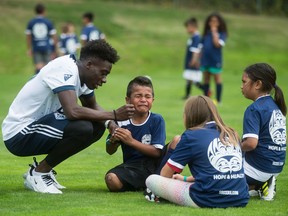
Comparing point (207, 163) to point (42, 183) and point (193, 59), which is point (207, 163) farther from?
point (193, 59)

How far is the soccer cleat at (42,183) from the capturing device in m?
7.64

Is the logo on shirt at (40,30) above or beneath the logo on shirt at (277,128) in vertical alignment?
beneath

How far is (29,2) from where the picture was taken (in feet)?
127

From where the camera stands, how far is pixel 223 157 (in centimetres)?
673

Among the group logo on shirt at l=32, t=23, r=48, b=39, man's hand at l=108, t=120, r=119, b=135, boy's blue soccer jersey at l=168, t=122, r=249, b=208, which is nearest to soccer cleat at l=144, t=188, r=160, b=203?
boy's blue soccer jersey at l=168, t=122, r=249, b=208

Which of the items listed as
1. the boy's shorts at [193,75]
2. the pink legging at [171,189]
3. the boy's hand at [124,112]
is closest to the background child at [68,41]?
the boy's shorts at [193,75]

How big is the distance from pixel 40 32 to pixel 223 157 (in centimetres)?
1719

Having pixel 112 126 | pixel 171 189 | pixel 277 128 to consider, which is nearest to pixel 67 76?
pixel 112 126

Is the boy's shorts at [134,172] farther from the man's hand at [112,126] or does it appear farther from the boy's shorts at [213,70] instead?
the boy's shorts at [213,70]

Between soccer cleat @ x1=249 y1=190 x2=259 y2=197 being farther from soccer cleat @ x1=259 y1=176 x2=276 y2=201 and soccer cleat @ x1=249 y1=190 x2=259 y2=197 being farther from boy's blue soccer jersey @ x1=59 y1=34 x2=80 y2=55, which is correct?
boy's blue soccer jersey @ x1=59 y1=34 x2=80 y2=55

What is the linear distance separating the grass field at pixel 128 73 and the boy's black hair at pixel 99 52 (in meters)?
1.25

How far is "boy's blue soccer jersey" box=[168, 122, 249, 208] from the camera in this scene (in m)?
6.71

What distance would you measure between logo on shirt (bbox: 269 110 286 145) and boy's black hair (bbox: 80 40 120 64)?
1543 mm

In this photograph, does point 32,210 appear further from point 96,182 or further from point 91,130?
point 96,182
